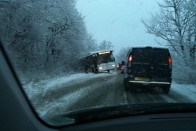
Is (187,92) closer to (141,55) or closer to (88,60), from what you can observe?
(141,55)

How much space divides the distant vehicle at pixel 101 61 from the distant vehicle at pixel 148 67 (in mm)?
17726

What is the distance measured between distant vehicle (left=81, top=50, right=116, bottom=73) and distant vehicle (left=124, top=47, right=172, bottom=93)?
17.7m

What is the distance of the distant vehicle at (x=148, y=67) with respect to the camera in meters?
18.7

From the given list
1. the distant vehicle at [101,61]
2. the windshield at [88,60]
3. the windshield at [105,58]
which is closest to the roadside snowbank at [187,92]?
the windshield at [88,60]

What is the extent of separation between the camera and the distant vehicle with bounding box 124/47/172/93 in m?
18.7

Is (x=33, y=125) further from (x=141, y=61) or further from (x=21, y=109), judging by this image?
(x=141, y=61)

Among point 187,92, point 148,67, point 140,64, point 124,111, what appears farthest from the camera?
point 187,92

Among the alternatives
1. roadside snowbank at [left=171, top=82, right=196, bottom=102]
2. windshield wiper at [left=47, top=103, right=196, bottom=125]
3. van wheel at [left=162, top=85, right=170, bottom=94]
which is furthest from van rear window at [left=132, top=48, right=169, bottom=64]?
windshield wiper at [left=47, top=103, right=196, bottom=125]

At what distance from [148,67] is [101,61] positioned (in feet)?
66.9

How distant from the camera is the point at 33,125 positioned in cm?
281

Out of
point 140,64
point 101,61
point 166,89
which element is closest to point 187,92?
point 166,89

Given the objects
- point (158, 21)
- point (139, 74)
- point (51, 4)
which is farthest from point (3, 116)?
point (51, 4)

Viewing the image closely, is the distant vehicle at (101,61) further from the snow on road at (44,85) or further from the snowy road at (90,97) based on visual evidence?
the snowy road at (90,97)

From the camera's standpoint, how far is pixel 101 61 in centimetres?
3903
